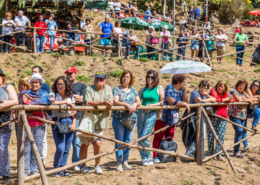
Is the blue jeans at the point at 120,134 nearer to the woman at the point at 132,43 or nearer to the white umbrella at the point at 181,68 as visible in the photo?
the white umbrella at the point at 181,68

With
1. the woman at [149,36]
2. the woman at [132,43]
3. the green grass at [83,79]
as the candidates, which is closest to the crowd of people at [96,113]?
the green grass at [83,79]

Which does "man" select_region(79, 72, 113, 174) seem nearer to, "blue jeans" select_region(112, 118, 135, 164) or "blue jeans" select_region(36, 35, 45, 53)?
"blue jeans" select_region(112, 118, 135, 164)

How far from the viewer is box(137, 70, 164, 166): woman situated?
5863mm

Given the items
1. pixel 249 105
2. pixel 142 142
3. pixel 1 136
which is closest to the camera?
pixel 1 136

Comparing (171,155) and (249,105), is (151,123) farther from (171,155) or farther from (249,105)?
(249,105)

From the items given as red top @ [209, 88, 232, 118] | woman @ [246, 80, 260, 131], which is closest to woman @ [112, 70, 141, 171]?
red top @ [209, 88, 232, 118]

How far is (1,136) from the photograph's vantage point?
191 inches

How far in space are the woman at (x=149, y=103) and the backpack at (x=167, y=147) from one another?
29 cm

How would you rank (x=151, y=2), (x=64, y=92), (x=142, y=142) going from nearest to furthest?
1. (x=64, y=92)
2. (x=142, y=142)
3. (x=151, y=2)

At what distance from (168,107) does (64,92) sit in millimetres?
1862

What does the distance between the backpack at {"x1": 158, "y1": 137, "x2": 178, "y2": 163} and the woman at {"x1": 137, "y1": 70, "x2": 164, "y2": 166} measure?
0.29m

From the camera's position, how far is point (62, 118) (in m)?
5.25

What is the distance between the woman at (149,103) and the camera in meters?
5.86

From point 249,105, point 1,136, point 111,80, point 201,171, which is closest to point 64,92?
point 1,136
